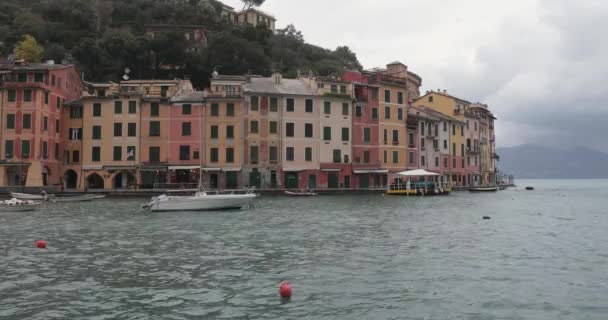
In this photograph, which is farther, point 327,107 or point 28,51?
point 28,51

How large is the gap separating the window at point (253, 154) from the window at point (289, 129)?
4170 mm

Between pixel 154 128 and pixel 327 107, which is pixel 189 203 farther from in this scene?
pixel 327 107

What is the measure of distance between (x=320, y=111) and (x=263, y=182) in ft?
37.7

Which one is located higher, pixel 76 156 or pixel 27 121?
pixel 27 121

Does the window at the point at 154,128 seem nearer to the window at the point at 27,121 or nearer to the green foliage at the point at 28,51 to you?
the window at the point at 27,121

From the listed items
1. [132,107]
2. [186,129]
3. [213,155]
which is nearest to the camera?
[132,107]

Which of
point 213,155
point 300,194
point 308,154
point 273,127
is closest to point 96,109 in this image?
point 213,155

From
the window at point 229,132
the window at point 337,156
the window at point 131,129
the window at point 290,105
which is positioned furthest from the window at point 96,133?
the window at point 337,156

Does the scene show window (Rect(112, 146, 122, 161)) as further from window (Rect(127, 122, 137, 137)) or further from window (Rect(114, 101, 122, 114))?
window (Rect(114, 101, 122, 114))

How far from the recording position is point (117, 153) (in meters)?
58.1

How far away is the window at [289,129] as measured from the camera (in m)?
61.0

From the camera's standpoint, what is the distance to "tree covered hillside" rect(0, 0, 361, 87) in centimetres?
8069

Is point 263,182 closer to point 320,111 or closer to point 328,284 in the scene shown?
point 320,111

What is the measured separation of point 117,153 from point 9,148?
35.4 ft
